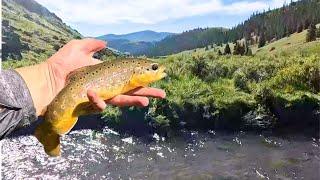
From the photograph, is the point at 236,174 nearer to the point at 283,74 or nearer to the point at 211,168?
the point at 211,168

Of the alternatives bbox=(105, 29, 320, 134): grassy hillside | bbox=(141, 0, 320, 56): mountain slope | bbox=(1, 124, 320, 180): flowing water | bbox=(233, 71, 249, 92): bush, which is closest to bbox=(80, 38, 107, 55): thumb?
bbox=(1, 124, 320, 180): flowing water

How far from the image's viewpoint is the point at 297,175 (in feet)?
62.4

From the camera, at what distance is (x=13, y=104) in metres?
2.04

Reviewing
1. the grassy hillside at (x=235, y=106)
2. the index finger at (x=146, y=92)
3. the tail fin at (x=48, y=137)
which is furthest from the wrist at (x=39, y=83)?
the grassy hillside at (x=235, y=106)

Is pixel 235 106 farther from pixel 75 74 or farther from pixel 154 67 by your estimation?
pixel 75 74

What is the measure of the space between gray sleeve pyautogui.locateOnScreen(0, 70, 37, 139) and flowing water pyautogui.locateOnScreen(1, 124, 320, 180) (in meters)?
16.8

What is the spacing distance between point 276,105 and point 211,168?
8302mm

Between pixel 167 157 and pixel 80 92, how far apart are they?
18951mm

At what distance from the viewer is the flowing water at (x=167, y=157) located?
63.2 feet

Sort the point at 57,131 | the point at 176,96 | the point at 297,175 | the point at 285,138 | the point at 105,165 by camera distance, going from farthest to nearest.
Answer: the point at 176,96 → the point at 285,138 → the point at 105,165 → the point at 297,175 → the point at 57,131

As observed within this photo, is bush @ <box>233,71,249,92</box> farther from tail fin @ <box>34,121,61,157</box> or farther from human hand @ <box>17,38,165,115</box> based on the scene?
tail fin @ <box>34,121,61,157</box>

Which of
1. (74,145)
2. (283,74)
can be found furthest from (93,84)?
(283,74)

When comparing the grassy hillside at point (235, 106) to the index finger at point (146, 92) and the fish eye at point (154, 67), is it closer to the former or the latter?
the fish eye at point (154, 67)

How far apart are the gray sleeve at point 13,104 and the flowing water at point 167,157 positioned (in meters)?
16.8
